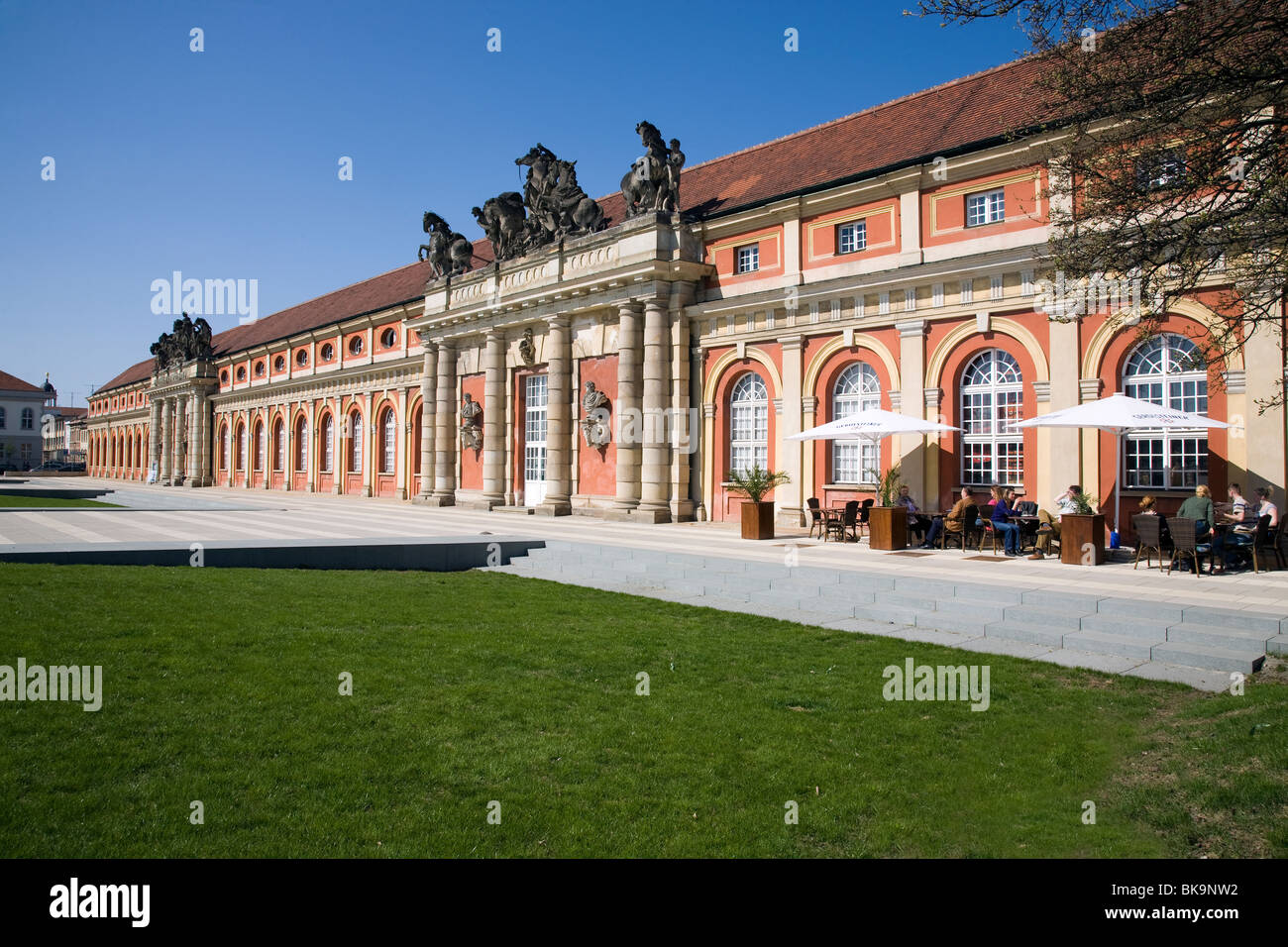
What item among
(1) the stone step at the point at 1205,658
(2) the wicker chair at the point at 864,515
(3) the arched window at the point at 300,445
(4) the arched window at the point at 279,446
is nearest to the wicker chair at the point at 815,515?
(2) the wicker chair at the point at 864,515

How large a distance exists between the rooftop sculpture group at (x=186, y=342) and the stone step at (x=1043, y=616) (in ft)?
215

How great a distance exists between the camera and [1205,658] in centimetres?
847

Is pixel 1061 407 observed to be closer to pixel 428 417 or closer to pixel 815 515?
pixel 815 515

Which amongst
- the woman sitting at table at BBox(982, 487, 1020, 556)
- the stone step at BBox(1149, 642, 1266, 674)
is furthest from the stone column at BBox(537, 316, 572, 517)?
the stone step at BBox(1149, 642, 1266, 674)

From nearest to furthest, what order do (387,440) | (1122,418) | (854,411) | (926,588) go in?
(926,588) → (1122,418) → (854,411) → (387,440)

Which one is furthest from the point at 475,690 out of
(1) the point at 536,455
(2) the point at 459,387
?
(2) the point at 459,387

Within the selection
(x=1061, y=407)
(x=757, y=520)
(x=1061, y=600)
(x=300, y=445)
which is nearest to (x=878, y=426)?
(x=757, y=520)

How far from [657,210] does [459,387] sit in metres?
13.2

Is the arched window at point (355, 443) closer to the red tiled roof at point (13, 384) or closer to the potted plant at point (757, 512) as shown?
the potted plant at point (757, 512)

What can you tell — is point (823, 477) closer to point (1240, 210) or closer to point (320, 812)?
point (1240, 210)

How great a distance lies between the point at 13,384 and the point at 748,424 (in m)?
121

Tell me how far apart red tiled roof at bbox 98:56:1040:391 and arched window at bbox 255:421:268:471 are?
32.2 meters

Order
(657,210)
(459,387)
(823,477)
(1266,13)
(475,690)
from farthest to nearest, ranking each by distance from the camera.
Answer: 1. (459,387)
2. (657,210)
3. (823,477)
4. (475,690)
5. (1266,13)

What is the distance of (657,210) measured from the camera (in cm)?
2439
